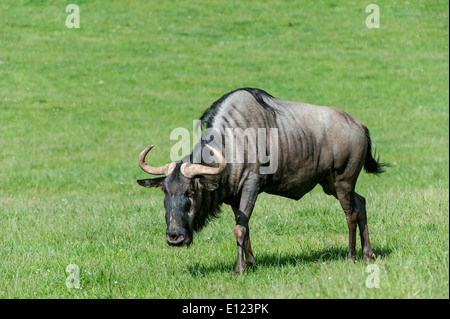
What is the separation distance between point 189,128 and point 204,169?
46.2 feet

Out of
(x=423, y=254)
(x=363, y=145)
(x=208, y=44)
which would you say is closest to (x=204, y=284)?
(x=423, y=254)

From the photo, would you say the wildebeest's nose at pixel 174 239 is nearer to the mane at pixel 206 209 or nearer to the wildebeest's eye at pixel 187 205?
the wildebeest's eye at pixel 187 205

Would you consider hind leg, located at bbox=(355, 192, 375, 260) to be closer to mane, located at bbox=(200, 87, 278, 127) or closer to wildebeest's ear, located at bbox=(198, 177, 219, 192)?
mane, located at bbox=(200, 87, 278, 127)

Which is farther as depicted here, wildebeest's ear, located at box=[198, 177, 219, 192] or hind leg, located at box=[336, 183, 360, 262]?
hind leg, located at box=[336, 183, 360, 262]

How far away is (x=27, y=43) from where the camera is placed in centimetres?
2767

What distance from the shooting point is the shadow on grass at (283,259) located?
264 inches

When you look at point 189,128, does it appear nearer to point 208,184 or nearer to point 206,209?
point 206,209

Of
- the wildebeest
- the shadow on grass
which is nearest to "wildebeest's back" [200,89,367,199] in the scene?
the wildebeest

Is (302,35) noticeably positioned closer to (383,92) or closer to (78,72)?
(383,92)

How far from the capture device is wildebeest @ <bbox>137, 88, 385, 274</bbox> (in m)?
6.22

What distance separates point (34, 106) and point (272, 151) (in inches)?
680

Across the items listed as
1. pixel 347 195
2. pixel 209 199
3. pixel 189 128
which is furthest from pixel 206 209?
pixel 189 128

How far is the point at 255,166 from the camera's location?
22.0 feet

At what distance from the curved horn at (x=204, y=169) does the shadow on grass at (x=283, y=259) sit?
1104 millimetres
